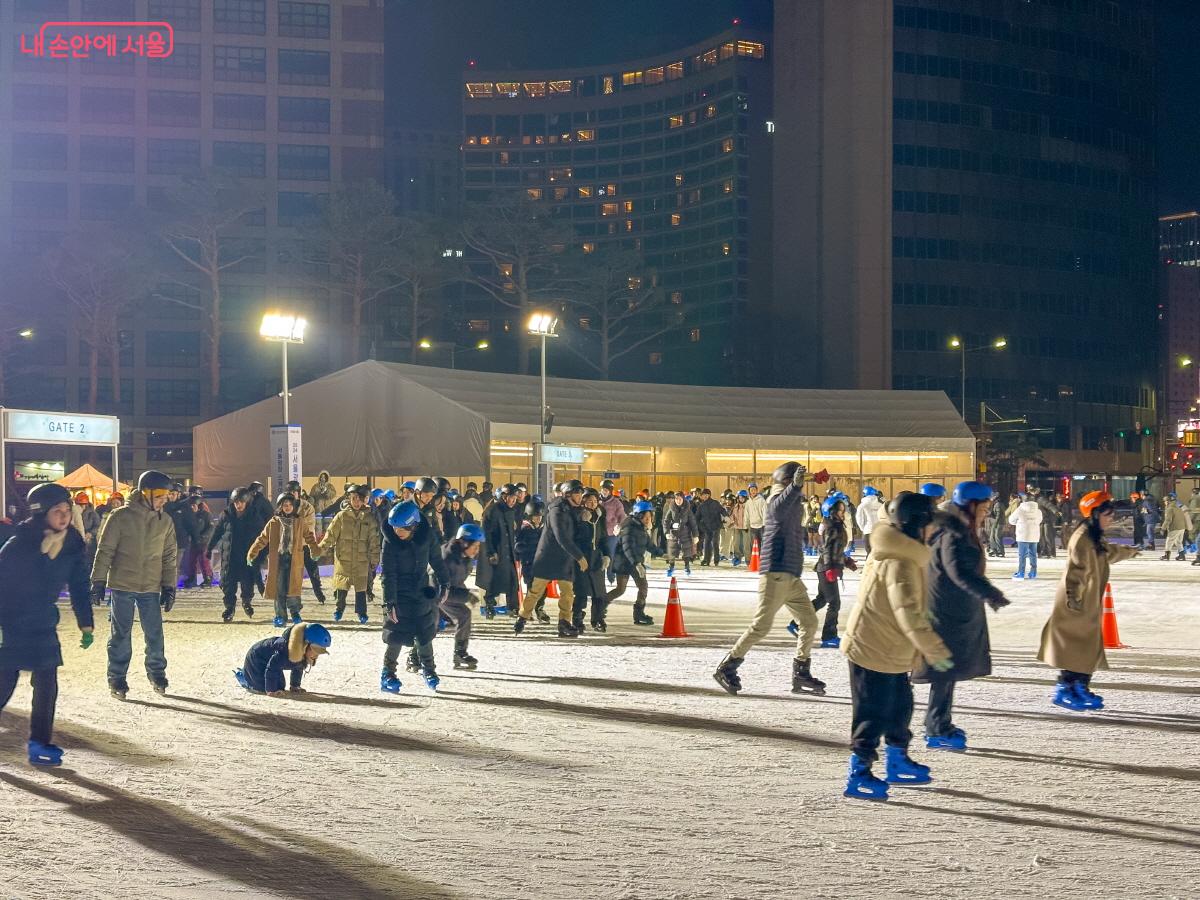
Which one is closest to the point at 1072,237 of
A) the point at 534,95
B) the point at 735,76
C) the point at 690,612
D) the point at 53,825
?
the point at 735,76

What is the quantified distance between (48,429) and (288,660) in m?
11.5

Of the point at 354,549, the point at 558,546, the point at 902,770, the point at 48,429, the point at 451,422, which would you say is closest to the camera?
the point at 902,770

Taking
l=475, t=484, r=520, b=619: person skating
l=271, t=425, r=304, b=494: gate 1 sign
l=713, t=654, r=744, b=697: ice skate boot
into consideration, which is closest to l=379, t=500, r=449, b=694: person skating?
l=713, t=654, r=744, b=697: ice skate boot

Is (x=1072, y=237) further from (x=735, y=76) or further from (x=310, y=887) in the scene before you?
(x=310, y=887)

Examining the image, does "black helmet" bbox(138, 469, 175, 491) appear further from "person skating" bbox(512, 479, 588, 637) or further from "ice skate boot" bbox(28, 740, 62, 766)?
"person skating" bbox(512, 479, 588, 637)

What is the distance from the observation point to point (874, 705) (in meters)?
7.07

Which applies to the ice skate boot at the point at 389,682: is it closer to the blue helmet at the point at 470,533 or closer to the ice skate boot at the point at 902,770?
the blue helmet at the point at 470,533

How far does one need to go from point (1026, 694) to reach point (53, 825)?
7136mm

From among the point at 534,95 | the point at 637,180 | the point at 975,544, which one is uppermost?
the point at 534,95

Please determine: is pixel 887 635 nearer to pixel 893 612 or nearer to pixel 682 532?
pixel 893 612

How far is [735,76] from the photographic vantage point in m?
131

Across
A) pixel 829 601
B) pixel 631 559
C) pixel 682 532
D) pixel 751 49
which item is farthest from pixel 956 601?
pixel 751 49

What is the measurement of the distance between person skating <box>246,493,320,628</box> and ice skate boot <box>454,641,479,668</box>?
4519mm

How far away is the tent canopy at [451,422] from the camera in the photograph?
138ft
